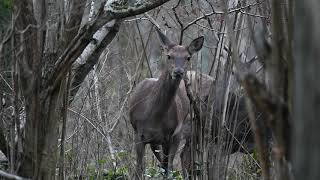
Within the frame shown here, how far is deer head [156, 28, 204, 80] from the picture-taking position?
9227 millimetres

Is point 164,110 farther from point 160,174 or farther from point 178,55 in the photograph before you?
point 160,174

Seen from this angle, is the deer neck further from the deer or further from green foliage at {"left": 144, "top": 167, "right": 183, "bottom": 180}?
green foliage at {"left": 144, "top": 167, "right": 183, "bottom": 180}

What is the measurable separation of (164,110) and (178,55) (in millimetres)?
872

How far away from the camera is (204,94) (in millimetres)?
9023

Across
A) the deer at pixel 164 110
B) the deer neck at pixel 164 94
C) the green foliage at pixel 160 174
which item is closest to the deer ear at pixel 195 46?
the deer at pixel 164 110

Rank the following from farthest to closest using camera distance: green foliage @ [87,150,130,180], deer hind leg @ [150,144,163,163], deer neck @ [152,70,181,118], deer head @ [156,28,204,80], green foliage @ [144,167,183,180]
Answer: deer neck @ [152,70,181,118]
deer hind leg @ [150,144,163,163]
deer head @ [156,28,204,80]
green foliage @ [144,167,183,180]
green foliage @ [87,150,130,180]

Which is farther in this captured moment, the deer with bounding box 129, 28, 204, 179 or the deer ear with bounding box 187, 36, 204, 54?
the deer with bounding box 129, 28, 204, 179

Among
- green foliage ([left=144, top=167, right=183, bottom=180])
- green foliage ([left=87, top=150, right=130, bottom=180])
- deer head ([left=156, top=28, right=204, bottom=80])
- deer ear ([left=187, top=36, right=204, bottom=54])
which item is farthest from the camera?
deer ear ([left=187, top=36, right=204, bottom=54])

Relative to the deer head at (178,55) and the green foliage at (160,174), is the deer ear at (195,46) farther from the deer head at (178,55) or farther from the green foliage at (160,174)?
the green foliage at (160,174)

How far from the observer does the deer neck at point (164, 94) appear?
9.70m

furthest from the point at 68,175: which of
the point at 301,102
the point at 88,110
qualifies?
the point at 301,102

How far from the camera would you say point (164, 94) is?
32.2 ft

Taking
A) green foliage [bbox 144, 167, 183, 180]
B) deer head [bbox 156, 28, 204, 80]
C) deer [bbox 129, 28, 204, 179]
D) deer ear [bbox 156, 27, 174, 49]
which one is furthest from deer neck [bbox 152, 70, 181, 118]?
green foliage [bbox 144, 167, 183, 180]

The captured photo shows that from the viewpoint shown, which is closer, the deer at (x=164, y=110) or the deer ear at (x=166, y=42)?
the deer at (x=164, y=110)
